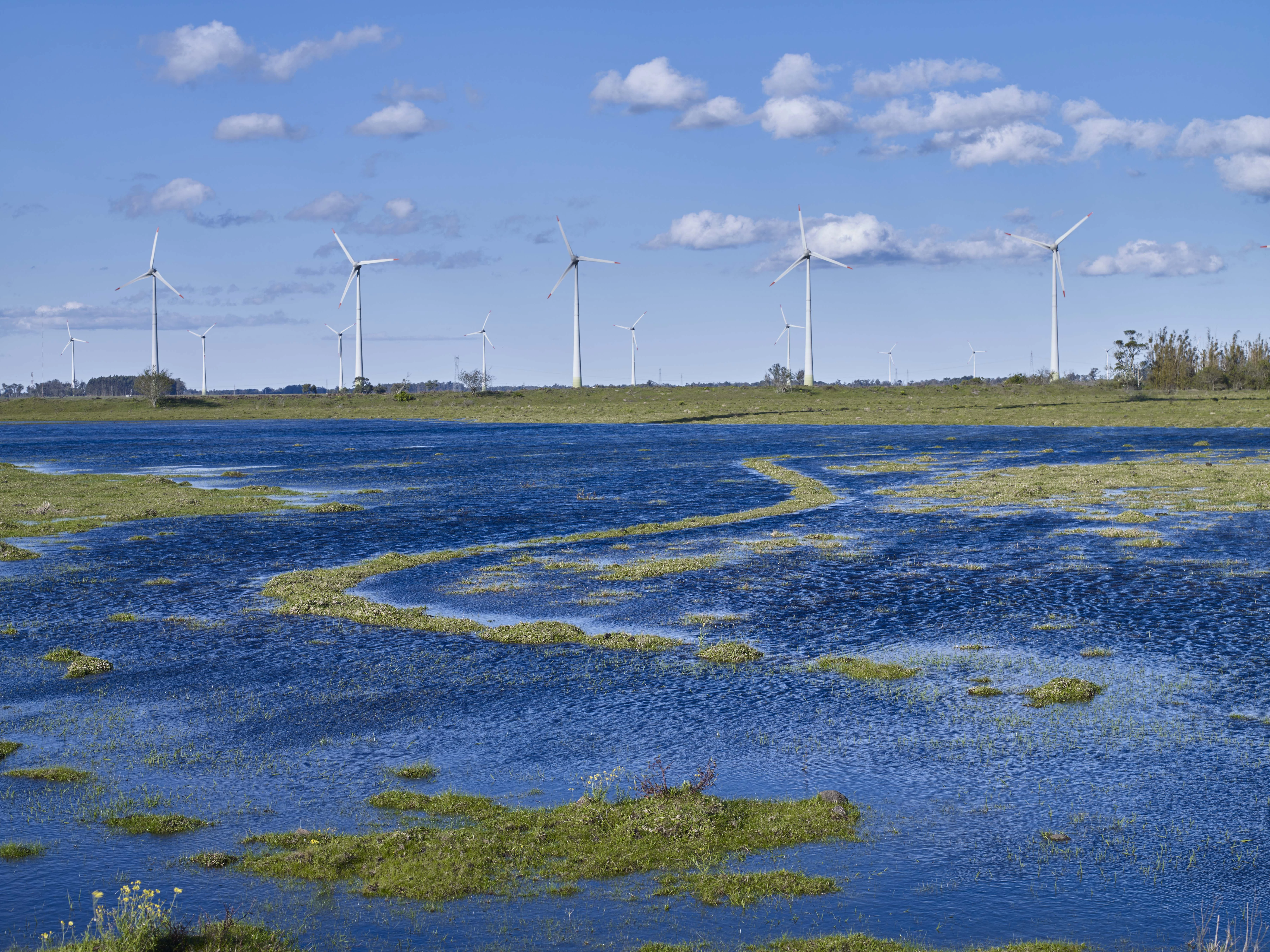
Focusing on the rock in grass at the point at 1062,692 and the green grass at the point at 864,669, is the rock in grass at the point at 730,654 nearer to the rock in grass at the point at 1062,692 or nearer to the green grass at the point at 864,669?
the green grass at the point at 864,669

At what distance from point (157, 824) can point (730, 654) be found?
14.0m

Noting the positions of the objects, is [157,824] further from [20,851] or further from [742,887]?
[742,887]

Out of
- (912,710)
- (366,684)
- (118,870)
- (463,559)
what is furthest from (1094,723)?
(463,559)

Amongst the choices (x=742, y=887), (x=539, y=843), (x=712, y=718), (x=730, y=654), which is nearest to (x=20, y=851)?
(x=539, y=843)

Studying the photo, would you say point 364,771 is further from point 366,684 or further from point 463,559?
point 463,559

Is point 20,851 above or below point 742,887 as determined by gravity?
above

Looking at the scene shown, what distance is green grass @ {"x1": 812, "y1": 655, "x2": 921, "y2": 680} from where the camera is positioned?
25828 millimetres

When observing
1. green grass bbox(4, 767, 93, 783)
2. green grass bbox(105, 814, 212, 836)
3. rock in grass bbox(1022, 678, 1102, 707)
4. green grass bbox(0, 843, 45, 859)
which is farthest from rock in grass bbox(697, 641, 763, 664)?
green grass bbox(0, 843, 45, 859)

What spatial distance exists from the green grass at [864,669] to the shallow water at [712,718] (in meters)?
0.46

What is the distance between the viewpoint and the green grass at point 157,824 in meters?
17.2

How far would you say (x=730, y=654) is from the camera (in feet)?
90.9

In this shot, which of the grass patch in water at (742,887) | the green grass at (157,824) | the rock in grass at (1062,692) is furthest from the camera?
the rock in grass at (1062,692)

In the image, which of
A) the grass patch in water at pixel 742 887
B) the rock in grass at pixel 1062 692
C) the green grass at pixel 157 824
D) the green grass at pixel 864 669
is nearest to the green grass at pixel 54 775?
the green grass at pixel 157 824

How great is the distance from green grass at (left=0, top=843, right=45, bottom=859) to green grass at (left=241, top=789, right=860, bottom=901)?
296cm
